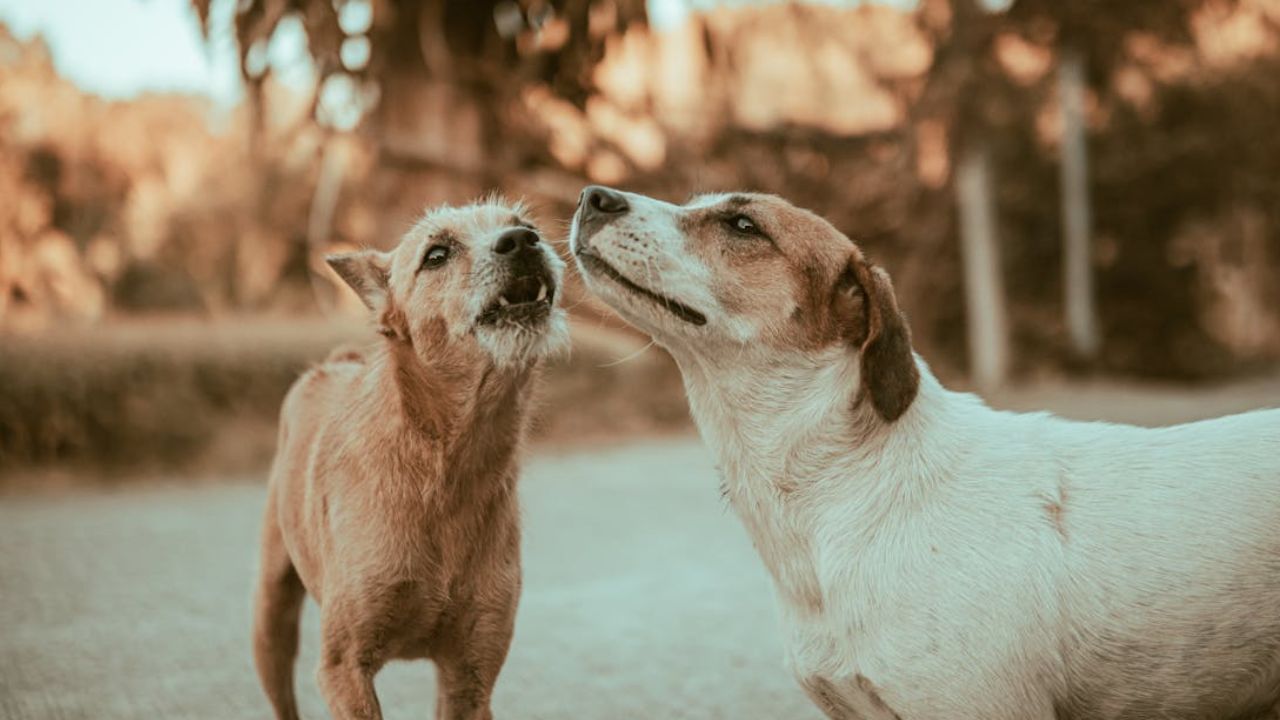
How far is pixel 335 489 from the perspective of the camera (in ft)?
12.4

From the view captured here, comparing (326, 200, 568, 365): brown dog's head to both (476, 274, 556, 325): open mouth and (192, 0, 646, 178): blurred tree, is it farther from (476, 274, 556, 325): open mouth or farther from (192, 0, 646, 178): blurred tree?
(192, 0, 646, 178): blurred tree

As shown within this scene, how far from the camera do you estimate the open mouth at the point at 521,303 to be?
3.78 metres

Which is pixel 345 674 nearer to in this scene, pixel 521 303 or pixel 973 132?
pixel 521 303

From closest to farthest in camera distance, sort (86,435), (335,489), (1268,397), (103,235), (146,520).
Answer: (335,489) < (146,520) < (86,435) < (1268,397) < (103,235)

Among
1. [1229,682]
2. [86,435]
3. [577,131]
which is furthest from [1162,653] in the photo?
[577,131]

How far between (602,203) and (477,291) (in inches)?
24.4

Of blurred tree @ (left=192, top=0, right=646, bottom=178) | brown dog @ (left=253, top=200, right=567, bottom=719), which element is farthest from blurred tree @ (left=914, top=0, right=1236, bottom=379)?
brown dog @ (left=253, top=200, right=567, bottom=719)

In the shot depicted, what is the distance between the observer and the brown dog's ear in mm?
3195

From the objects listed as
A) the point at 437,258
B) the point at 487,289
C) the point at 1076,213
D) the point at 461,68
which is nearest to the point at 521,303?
the point at 487,289

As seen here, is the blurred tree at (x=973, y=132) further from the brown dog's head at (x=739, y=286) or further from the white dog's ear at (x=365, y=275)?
the brown dog's head at (x=739, y=286)

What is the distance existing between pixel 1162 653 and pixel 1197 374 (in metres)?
16.6

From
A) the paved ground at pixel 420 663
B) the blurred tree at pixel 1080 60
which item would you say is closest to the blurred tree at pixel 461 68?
the paved ground at pixel 420 663

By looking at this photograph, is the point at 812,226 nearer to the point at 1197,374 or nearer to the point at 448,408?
the point at 448,408

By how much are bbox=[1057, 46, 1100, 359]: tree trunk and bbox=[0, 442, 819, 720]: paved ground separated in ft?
30.0
